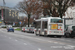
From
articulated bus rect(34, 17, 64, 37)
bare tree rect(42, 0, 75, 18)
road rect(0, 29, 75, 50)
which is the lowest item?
road rect(0, 29, 75, 50)

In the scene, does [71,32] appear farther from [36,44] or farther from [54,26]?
[36,44]

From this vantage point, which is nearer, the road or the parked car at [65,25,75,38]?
the road

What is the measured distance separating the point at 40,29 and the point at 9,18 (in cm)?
10135

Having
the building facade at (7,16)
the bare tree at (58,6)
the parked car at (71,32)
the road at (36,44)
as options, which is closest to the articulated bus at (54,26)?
the parked car at (71,32)

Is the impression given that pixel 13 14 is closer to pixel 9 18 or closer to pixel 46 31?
pixel 9 18

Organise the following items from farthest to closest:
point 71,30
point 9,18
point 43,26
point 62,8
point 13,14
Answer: point 13,14 → point 9,18 → point 62,8 → point 43,26 → point 71,30

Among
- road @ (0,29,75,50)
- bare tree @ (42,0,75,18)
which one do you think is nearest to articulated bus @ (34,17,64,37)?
road @ (0,29,75,50)

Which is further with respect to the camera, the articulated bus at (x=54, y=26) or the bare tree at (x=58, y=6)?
the bare tree at (x=58, y=6)

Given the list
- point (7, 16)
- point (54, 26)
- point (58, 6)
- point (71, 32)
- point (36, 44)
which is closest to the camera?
point (36, 44)

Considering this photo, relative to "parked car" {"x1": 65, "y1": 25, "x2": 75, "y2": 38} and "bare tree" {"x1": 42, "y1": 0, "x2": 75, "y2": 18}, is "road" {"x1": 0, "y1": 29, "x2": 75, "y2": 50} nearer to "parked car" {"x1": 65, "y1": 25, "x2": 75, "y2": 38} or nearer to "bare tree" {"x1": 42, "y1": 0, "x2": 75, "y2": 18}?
"parked car" {"x1": 65, "y1": 25, "x2": 75, "y2": 38}

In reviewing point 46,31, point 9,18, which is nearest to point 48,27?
point 46,31

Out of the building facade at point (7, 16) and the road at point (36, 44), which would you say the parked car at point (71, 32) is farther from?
the building facade at point (7, 16)

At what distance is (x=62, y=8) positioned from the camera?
132 feet

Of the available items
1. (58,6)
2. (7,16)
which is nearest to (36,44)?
(58,6)
